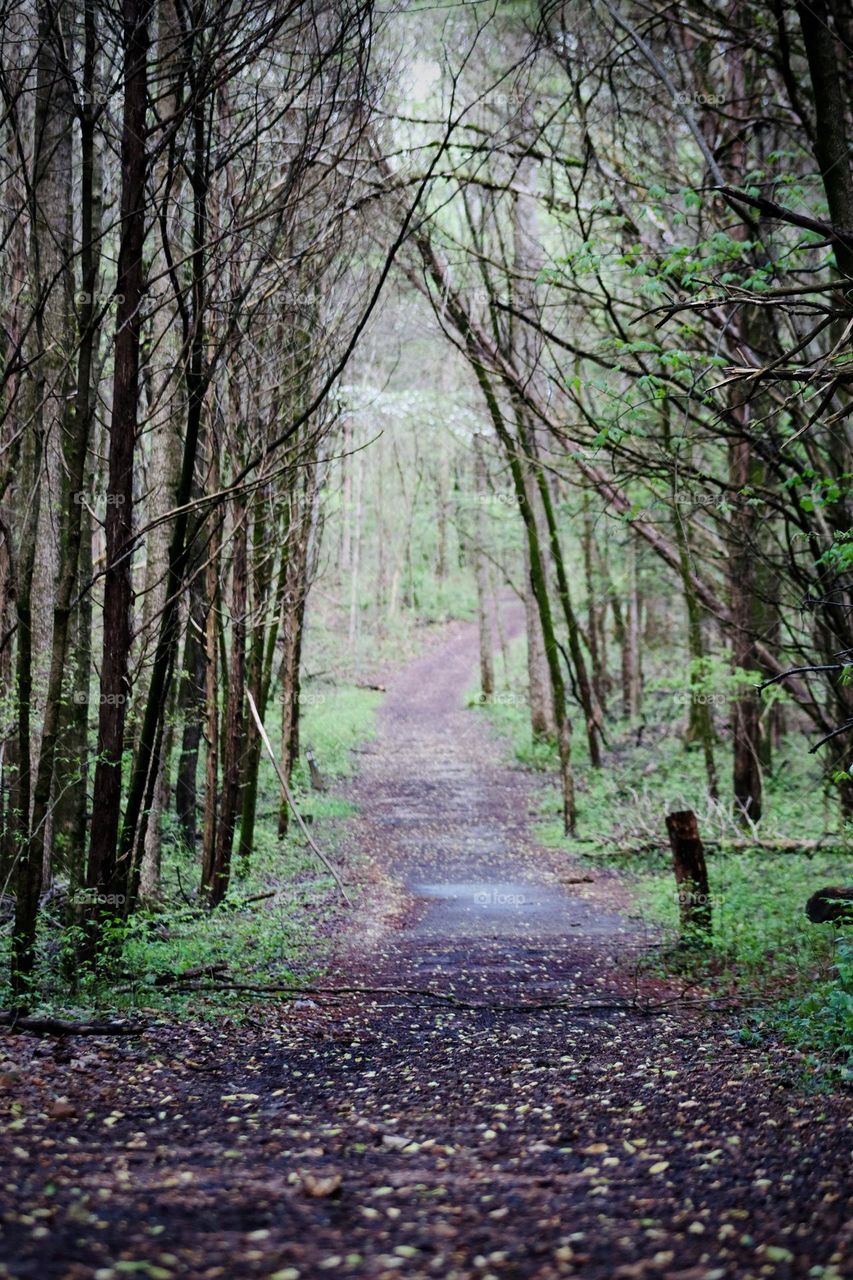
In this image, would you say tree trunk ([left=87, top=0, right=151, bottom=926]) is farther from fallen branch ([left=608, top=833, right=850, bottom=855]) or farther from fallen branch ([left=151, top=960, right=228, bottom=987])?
fallen branch ([left=608, top=833, right=850, bottom=855])

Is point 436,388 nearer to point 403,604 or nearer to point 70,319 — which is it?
point 70,319

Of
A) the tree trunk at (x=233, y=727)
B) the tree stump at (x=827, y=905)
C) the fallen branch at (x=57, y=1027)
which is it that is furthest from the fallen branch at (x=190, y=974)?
the tree stump at (x=827, y=905)

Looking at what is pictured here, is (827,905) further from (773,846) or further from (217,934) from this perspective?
(217,934)

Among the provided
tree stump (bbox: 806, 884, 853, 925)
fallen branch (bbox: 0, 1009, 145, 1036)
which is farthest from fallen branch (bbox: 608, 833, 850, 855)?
fallen branch (bbox: 0, 1009, 145, 1036)

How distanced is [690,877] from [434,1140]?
16.1ft

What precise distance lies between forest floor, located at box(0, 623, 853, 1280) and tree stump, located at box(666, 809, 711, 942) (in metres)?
0.92

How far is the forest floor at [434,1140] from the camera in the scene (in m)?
2.40

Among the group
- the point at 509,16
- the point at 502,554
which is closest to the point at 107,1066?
the point at 509,16

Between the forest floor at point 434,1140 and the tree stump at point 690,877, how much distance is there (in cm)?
92

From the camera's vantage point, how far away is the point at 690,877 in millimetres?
7793

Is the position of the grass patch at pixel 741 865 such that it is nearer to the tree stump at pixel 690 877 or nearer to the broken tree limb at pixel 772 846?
the broken tree limb at pixel 772 846

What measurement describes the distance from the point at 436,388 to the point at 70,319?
640 inches

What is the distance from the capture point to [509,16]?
330 inches

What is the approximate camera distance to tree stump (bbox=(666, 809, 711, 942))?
749cm
